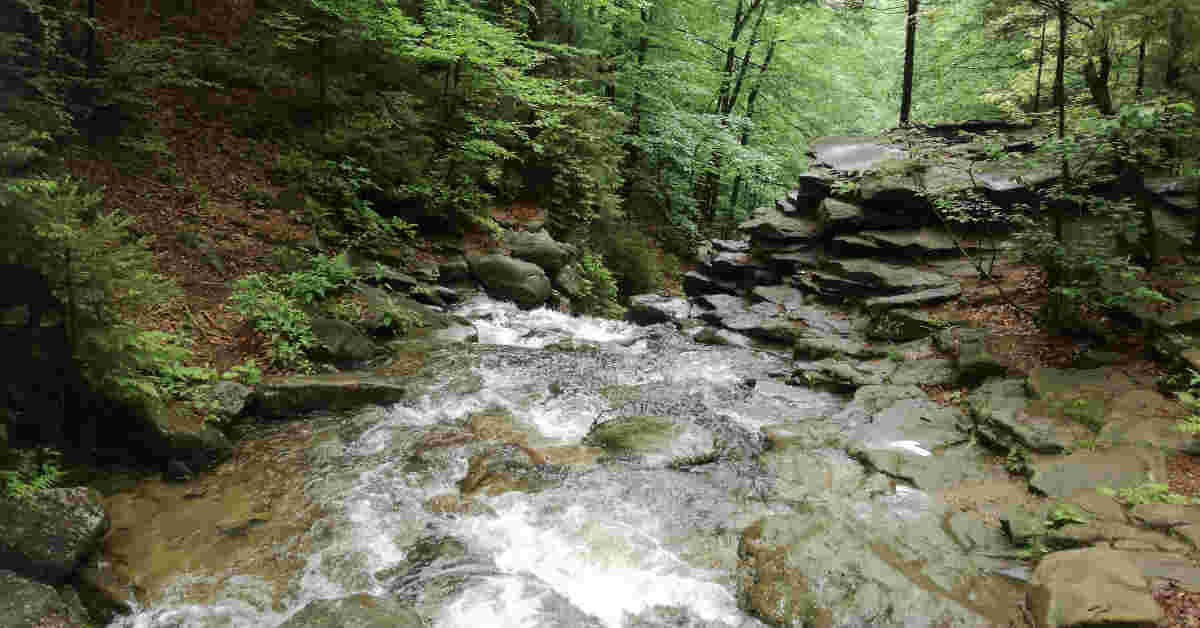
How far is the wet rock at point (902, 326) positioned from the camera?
10.0 metres

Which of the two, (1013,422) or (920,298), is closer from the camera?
(1013,422)

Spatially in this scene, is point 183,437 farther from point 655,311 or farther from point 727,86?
point 727,86

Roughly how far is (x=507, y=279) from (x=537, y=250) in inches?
65.4

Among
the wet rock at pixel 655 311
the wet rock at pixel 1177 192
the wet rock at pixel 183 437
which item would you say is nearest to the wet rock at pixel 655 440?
the wet rock at pixel 183 437

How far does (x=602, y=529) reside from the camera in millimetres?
5164

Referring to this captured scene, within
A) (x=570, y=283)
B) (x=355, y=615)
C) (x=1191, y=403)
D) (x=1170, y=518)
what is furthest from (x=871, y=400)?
(x=570, y=283)

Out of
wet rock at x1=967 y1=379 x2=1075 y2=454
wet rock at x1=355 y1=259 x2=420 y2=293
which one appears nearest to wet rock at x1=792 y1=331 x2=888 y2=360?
wet rock at x1=967 y1=379 x2=1075 y2=454

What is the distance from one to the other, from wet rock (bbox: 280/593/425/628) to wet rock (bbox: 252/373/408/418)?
308 centimetres

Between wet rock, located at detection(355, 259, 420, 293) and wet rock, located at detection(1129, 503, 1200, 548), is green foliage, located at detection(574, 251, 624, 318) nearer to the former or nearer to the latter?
wet rock, located at detection(355, 259, 420, 293)

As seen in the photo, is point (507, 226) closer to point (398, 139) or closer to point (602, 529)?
point (398, 139)

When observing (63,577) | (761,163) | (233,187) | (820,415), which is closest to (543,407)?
(820,415)

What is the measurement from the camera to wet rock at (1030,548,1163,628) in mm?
3518

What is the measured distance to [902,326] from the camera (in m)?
10.4

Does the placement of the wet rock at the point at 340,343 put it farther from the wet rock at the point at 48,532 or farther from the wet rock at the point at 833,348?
the wet rock at the point at 833,348
